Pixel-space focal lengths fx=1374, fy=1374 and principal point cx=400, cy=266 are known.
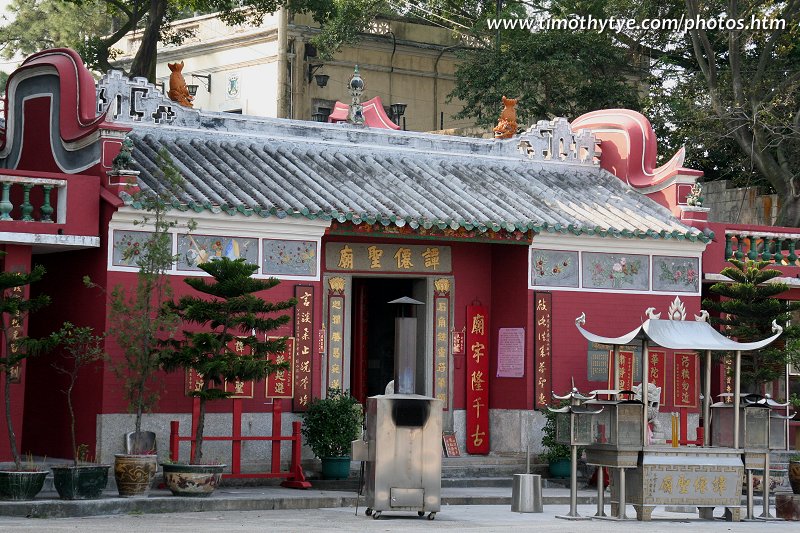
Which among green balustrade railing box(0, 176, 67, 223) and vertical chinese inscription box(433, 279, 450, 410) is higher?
green balustrade railing box(0, 176, 67, 223)

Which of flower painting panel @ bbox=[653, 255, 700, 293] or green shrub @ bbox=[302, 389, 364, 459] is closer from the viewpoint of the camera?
green shrub @ bbox=[302, 389, 364, 459]

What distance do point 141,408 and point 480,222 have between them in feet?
15.5

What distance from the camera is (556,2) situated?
92.9 feet

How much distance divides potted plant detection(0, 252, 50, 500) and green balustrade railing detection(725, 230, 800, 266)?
369 inches

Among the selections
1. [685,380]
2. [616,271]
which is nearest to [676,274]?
[616,271]

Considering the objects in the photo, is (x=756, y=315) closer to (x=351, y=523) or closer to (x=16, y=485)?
(x=351, y=523)

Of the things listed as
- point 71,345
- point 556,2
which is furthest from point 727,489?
point 556,2

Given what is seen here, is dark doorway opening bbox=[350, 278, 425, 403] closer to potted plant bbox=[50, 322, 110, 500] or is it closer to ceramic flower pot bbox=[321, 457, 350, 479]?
ceramic flower pot bbox=[321, 457, 350, 479]

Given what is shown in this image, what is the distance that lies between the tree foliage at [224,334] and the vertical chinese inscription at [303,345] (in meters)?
1.62

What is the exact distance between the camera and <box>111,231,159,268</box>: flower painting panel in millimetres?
14359

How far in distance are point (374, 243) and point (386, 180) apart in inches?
31.5

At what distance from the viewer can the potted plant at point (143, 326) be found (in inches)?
511

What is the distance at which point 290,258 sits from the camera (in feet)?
50.4

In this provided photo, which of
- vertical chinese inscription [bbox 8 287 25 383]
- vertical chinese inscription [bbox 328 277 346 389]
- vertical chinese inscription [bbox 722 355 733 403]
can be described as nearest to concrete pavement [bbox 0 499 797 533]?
vertical chinese inscription [bbox 8 287 25 383]
